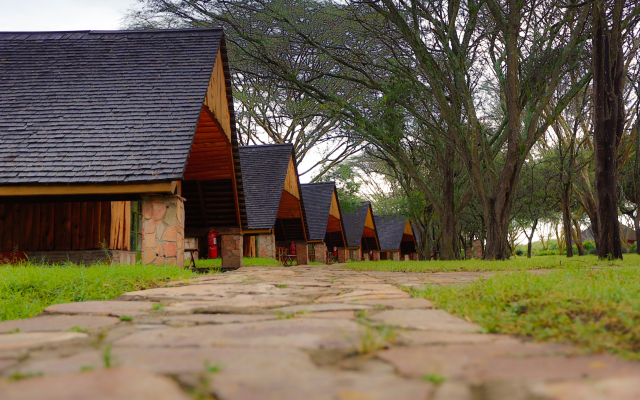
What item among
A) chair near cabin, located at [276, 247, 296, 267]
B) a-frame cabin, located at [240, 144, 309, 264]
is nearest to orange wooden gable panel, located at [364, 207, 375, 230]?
chair near cabin, located at [276, 247, 296, 267]

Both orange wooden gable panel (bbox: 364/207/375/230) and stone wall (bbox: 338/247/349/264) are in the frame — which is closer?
stone wall (bbox: 338/247/349/264)

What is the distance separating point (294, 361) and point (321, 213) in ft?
75.8

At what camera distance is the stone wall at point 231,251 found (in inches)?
503

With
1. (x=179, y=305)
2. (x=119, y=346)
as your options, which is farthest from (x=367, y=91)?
(x=119, y=346)

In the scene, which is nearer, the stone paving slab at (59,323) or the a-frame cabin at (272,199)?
the stone paving slab at (59,323)

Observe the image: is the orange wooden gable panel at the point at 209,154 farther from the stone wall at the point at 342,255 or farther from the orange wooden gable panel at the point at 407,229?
the orange wooden gable panel at the point at 407,229

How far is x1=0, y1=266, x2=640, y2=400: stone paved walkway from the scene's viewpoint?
132cm

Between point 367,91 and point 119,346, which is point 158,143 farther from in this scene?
point 367,91

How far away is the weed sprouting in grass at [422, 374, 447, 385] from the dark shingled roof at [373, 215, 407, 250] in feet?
122

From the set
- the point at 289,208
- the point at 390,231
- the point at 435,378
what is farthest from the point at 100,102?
the point at 390,231

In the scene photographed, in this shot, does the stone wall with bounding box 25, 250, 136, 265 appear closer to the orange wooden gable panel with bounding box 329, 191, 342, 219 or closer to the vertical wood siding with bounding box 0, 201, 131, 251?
the vertical wood siding with bounding box 0, 201, 131, 251

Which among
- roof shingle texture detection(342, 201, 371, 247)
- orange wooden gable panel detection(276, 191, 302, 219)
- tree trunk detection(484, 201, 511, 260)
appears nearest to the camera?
tree trunk detection(484, 201, 511, 260)

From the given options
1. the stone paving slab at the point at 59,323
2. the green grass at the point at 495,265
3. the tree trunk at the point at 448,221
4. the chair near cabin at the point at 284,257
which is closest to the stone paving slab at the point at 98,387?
the stone paving slab at the point at 59,323

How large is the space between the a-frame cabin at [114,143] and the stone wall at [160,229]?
0.7 inches
